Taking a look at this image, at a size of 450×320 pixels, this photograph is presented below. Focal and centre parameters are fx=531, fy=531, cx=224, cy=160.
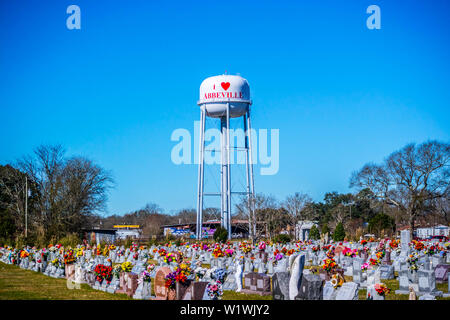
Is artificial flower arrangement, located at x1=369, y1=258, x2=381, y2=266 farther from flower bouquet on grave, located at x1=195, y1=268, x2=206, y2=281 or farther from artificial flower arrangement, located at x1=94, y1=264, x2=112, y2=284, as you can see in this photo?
artificial flower arrangement, located at x1=94, y1=264, x2=112, y2=284

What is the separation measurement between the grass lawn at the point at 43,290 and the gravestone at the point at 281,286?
4.49 metres

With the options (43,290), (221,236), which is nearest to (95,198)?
(221,236)

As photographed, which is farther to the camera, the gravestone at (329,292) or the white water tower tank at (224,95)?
the white water tower tank at (224,95)

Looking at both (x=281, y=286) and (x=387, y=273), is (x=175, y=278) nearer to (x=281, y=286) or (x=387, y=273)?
(x=281, y=286)

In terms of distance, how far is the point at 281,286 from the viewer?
14.1 meters

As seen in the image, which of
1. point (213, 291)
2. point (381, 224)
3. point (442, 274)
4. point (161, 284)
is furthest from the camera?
point (381, 224)

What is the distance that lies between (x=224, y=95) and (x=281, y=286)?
1296 inches

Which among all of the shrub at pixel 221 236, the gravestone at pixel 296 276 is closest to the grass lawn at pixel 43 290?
the gravestone at pixel 296 276

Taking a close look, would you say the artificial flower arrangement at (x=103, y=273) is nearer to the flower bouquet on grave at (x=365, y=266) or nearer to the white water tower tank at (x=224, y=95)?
the flower bouquet on grave at (x=365, y=266)

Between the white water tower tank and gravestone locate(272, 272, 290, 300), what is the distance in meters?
32.3

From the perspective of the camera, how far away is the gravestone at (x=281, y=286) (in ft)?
45.9

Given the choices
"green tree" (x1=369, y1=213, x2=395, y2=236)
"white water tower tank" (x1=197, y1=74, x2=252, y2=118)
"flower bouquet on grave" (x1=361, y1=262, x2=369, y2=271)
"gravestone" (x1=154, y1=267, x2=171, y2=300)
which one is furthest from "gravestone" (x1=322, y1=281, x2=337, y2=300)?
"green tree" (x1=369, y1=213, x2=395, y2=236)
